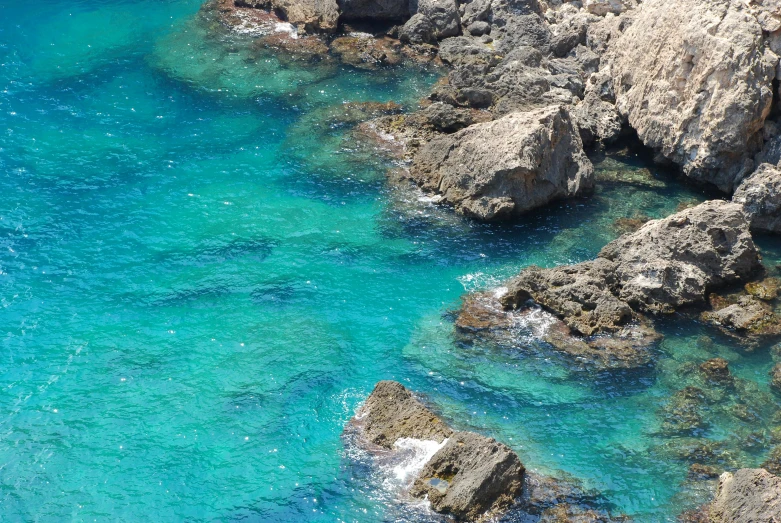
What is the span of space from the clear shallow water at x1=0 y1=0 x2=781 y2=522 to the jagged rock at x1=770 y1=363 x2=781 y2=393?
23 centimetres

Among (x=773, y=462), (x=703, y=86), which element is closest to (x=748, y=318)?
(x=773, y=462)

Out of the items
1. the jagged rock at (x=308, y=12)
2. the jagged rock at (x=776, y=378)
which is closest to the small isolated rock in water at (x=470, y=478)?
the jagged rock at (x=776, y=378)

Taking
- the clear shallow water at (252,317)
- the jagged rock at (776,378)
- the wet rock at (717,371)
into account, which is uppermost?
the jagged rock at (776,378)

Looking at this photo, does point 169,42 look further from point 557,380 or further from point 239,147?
point 557,380

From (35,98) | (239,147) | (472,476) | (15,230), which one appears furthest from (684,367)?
(35,98)

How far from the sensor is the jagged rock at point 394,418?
2061 cm

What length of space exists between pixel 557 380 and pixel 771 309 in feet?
24.9

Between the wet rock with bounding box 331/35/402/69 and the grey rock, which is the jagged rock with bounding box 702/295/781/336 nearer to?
the wet rock with bounding box 331/35/402/69

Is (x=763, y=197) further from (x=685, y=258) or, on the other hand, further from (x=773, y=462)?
(x=773, y=462)

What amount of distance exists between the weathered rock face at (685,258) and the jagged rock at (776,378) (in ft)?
10.8

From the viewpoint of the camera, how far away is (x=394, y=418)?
68.9ft

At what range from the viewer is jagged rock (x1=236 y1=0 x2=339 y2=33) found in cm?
4356

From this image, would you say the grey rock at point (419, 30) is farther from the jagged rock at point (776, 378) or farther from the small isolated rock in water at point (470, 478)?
the small isolated rock in water at point (470, 478)

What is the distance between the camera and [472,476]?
18828 mm
